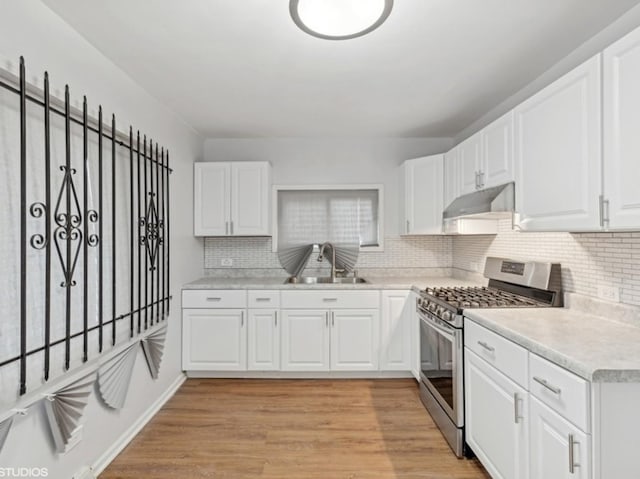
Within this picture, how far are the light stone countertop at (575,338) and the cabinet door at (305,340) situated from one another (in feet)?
4.93

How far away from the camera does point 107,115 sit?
206 centimetres

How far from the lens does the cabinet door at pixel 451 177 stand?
304 cm

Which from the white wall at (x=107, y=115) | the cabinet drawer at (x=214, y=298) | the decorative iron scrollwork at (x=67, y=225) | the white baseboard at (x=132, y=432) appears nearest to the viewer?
the white wall at (x=107, y=115)

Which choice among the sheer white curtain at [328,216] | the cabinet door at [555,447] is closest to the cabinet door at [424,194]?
the sheer white curtain at [328,216]

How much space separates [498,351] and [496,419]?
13.4 inches

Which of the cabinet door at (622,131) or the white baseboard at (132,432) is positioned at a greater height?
the cabinet door at (622,131)

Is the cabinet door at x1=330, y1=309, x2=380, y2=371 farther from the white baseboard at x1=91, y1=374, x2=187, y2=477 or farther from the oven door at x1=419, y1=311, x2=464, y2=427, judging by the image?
the white baseboard at x1=91, y1=374, x2=187, y2=477

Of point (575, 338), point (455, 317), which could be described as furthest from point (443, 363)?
point (575, 338)

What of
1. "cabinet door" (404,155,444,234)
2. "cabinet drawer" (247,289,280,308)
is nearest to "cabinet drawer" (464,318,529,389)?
"cabinet door" (404,155,444,234)

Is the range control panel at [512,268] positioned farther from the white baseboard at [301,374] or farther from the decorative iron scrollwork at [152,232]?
the decorative iron scrollwork at [152,232]

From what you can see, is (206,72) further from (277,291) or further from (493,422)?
(493,422)

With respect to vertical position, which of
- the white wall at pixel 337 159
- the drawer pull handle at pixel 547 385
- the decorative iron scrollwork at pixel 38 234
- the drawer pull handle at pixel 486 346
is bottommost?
the drawer pull handle at pixel 547 385

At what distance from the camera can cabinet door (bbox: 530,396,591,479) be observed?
3.97ft

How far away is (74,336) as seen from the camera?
5.71 ft
